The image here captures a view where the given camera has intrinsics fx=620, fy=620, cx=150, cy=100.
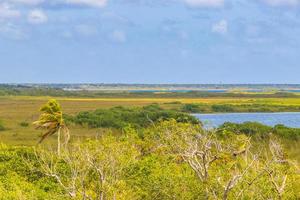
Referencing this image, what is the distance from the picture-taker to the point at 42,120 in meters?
53.2

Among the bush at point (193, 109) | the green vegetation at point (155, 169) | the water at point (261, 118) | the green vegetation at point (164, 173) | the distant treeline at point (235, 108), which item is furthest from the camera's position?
the distant treeline at point (235, 108)

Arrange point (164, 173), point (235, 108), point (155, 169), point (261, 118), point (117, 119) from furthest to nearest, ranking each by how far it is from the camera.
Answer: point (235, 108) → point (261, 118) → point (117, 119) → point (155, 169) → point (164, 173)

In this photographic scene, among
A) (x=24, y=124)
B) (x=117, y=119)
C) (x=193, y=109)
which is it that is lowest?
(x=24, y=124)

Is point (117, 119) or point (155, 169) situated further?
point (117, 119)

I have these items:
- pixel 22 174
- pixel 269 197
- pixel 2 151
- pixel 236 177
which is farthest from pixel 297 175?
pixel 2 151

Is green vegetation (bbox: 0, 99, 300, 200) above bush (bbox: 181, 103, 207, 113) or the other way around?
above

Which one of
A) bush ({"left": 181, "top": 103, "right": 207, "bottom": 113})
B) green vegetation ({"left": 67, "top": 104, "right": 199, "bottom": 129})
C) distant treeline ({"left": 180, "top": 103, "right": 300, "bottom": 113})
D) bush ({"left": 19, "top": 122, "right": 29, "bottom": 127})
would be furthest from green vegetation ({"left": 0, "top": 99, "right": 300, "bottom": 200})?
distant treeline ({"left": 180, "top": 103, "right": 300, "bottom": 113})

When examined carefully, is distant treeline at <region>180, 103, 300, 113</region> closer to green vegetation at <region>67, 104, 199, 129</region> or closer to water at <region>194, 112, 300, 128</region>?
water at <region>194, 112, 300, 128</region>

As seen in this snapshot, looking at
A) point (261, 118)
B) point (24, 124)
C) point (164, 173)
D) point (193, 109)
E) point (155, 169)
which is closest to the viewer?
point (164, 173)

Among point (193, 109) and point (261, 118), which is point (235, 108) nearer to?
point (193, 109)

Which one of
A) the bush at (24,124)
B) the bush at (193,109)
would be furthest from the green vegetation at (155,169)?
the bush at (193,109)

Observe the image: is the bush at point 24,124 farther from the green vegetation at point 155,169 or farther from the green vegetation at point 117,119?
the green vegetation at point 155,169

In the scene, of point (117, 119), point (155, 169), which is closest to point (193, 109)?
point (117, 119)

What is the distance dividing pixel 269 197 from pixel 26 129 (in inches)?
2549
